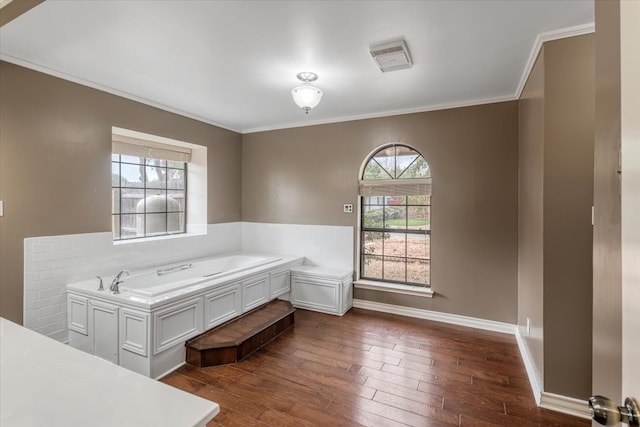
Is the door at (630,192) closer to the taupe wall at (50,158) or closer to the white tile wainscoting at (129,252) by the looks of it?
the white tile wainscoting at (129,252)

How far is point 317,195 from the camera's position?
454cm

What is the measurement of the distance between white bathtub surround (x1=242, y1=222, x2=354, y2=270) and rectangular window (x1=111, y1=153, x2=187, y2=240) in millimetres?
1072

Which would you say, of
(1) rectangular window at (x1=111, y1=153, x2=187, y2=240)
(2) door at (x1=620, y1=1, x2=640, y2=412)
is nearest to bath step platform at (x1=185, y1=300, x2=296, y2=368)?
(1) rectangular window at (x1=111, y1=153, x2=187, y2=240)

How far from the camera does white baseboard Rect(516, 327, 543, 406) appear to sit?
7.49 ft

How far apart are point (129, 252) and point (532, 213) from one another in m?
4.04

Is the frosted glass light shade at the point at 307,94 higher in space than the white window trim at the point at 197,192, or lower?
higher

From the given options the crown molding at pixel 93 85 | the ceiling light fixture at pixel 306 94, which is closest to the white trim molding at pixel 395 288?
the ceiling light fixture at pixel 306 94

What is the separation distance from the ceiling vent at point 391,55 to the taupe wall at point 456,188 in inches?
53.0

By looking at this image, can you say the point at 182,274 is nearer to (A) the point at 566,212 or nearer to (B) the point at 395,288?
(B) the point at 395,288

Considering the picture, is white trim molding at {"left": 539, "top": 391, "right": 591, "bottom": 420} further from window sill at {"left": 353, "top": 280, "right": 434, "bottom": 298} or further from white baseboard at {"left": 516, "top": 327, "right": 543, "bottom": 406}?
window sill at {"left": 353, "top": 280, "right": 434, "bottom": 298}

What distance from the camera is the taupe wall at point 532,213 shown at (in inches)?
89.4

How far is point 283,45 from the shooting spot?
2373mm

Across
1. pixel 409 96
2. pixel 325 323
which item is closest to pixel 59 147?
pixel 325 323

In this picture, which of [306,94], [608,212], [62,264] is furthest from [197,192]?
[608,212]
